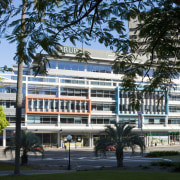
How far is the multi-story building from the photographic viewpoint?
186ft

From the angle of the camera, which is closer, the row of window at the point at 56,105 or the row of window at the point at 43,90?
the row of window at the point at 56,105

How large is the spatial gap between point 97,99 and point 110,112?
406cm

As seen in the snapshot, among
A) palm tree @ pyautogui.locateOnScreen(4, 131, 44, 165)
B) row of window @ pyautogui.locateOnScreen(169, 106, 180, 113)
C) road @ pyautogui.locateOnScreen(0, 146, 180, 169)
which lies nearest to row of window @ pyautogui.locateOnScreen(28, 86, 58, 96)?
road @ pyautogui.locateOnScreen(0, 146, 180, 169)

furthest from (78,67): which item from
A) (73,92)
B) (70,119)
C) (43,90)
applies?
(70,119)

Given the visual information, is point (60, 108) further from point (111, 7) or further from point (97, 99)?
point (111, 7)

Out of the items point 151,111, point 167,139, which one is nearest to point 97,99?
point 151,111

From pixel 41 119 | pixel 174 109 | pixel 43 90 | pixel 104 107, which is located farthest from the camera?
pixel 174 109

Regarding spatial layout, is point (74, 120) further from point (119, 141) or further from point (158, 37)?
point (158, 37)

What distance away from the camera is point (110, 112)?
63438 millimetres

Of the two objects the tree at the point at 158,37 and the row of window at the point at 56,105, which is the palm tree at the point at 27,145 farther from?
the row of window at the point at 56,105

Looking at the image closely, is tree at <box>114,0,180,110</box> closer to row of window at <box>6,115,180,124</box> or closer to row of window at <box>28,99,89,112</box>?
row of window at <box>6,115,180,124</box>

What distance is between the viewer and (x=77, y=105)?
198 ft

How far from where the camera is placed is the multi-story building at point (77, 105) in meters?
56.6

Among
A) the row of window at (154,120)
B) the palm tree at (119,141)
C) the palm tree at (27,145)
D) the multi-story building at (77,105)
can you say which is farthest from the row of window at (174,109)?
the palm tree at (27,145)
